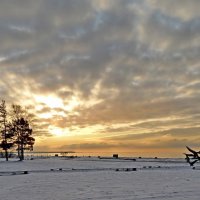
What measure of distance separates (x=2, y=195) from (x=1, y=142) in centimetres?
6865

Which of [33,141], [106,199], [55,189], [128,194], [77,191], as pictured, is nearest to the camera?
[106,199]

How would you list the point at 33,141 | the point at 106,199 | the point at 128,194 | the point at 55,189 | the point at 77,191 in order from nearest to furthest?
the point at 106,199, the point at 128,194, the point at 77,191, the point at 55,189, the point at 33,141

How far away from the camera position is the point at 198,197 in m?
20.2

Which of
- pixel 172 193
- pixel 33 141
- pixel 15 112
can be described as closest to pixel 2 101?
pixel 15 112

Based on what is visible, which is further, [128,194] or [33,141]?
[33,141]

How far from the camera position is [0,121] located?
8769cm

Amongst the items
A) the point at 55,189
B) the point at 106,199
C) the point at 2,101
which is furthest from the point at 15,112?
the point at 106,199

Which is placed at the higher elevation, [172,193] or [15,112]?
[15,112]

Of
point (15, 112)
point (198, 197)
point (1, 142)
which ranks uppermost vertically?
point (15, 112)

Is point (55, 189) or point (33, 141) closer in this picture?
point (55, 189)

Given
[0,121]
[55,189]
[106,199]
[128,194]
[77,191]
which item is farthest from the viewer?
[0,121]

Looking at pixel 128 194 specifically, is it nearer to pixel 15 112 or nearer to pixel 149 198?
pixel 149 198

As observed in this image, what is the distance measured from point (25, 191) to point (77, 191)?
337cm

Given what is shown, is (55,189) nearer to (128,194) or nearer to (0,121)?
(128,194)
